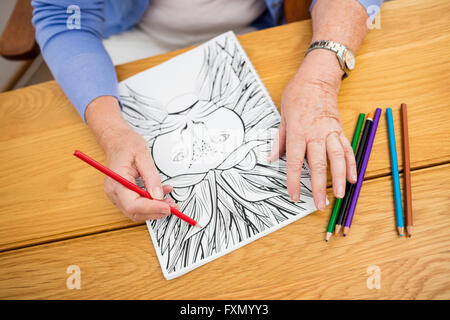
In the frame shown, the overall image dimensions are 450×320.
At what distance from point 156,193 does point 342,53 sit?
429 millimetres

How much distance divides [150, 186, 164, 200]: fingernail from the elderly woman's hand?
20 cm

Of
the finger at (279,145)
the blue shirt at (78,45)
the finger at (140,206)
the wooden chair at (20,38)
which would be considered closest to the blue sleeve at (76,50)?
the blue shirt at (78,45)

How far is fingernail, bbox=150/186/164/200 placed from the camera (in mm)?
496

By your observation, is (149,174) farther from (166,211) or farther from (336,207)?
(336,207)

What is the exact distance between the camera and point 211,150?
563 millimetres

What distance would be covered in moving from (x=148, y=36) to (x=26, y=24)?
318mm

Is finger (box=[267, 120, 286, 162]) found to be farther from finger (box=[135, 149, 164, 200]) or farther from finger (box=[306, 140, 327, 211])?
finger (box=[135, 149, 164, 200])

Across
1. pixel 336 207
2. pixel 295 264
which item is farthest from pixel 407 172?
pixel 295 264

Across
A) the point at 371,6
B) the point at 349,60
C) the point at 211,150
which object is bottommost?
the point at 211,150

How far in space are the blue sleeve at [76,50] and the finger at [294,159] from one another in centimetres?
38

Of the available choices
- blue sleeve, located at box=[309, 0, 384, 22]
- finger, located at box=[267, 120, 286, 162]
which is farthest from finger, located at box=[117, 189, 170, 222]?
blue sleeve, located at box=[309, 0, 384, 22]

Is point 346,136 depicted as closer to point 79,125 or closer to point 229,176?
point 229,176

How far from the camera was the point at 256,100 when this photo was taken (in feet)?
1.94

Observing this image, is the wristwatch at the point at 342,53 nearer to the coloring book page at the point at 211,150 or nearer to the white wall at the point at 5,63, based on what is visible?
the coloring book page at the point at 211,150
